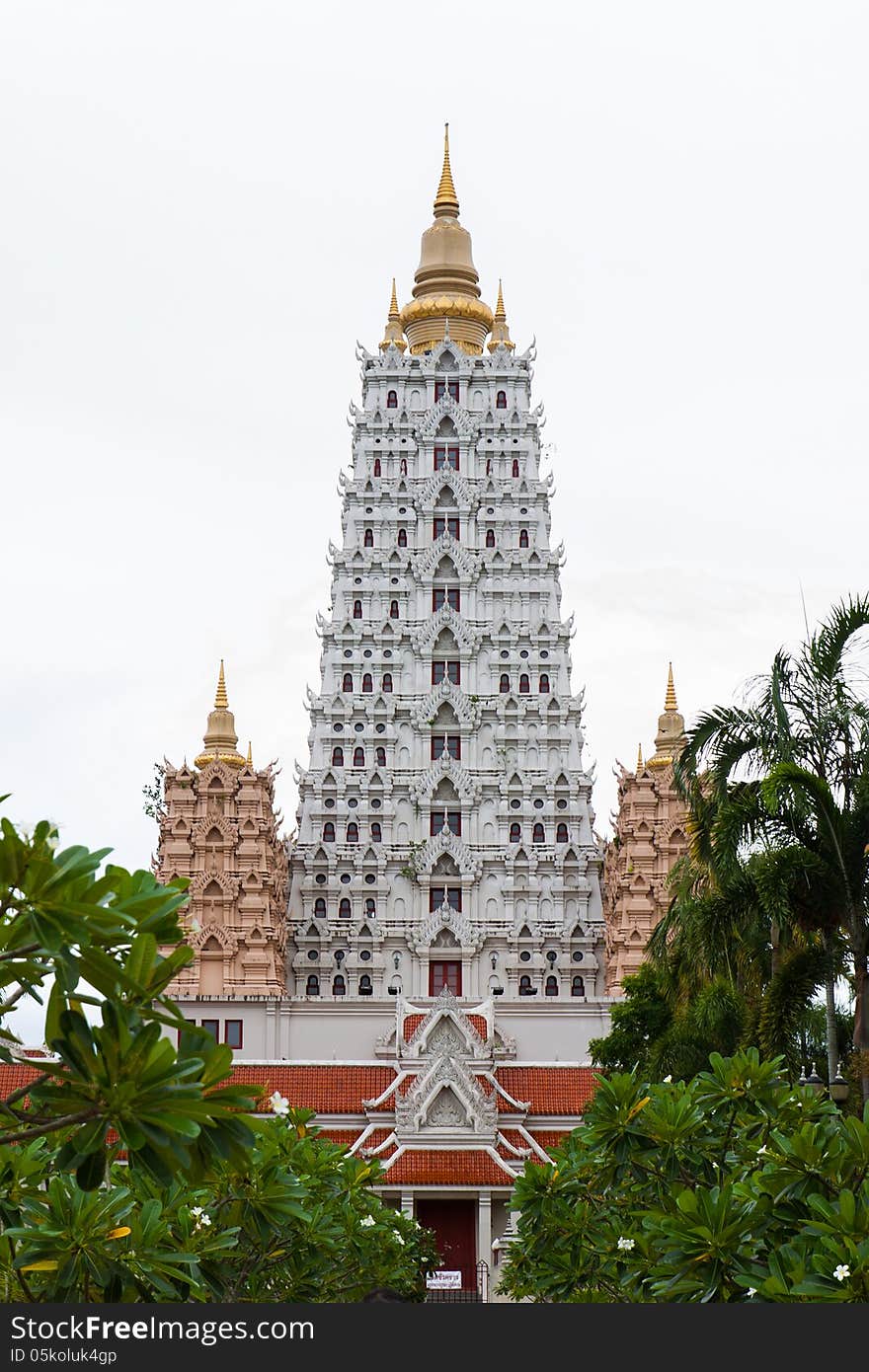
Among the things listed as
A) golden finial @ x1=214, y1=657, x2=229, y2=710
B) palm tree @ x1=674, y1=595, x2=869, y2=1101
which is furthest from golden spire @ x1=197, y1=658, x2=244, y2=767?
palm tree @ x1=674, y1=595, x2=869, y2=1101

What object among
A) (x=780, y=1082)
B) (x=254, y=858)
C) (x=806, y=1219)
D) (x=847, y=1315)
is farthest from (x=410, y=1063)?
(x=847, y=1315)

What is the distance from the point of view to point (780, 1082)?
739 inches

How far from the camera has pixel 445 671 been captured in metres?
74.5

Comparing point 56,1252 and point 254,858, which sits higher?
point 254,858

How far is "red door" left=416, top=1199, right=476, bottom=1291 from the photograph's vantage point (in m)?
46.1

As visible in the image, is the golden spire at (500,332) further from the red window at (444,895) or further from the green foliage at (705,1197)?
the green foliage at (705,1197)

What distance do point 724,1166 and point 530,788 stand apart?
54.1m

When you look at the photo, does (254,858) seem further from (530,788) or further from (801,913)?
(801,913)

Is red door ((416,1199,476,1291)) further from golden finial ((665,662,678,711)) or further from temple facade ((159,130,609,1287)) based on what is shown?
golden finial ((665,662,678,711))

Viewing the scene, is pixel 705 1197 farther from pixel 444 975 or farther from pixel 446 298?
pixel 446 298

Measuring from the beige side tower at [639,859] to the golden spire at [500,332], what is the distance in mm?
19067

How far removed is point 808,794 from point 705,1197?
9705mm

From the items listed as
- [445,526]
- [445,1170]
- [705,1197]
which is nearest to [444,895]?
[445,526]

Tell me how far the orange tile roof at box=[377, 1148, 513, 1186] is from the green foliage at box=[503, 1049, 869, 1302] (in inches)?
864
